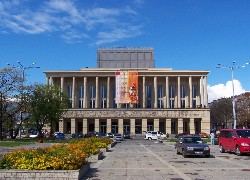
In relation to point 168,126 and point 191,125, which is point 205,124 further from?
point 168,126

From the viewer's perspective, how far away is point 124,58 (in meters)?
124

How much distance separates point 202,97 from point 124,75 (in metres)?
27.2

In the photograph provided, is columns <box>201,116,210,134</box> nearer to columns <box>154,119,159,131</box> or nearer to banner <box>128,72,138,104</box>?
columns <box>154,119,159,131</box>

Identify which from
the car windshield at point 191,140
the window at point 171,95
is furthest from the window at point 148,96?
the car windshield at point 191,140

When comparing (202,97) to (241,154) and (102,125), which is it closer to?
(102,125)

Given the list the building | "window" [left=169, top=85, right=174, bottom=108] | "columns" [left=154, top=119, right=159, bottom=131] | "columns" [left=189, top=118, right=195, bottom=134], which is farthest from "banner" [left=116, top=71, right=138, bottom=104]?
"window" [left=169, top=85, right=174, bottom=108]

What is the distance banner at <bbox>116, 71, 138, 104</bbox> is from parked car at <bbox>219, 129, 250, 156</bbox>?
6891 cm

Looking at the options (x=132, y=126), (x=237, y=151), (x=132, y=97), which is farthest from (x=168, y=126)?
(x=237, y=151)

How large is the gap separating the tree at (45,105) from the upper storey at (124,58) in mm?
51072

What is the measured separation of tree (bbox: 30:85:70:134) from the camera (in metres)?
68.2

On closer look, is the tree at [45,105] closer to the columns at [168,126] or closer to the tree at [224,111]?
the columns at [168,126]

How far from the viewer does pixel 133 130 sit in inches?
4218

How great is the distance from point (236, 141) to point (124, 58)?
3869 inches

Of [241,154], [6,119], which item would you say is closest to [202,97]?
[6,119]
